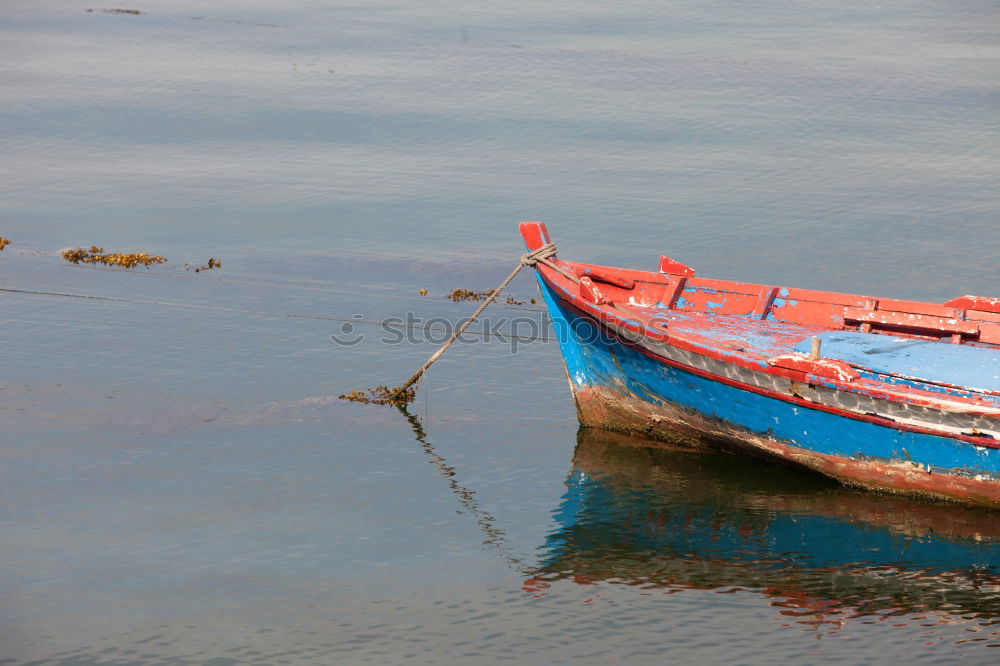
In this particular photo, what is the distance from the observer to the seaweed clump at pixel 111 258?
2555cm

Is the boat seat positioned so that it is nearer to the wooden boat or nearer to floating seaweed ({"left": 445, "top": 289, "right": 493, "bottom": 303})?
the wooden boat

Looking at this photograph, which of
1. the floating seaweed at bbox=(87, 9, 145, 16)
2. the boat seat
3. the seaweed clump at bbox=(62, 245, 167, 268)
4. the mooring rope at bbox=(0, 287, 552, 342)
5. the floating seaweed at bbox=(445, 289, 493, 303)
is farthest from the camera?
the floating seaweed at bbox=(87, 9, 145, 16)

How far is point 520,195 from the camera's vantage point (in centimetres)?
3291

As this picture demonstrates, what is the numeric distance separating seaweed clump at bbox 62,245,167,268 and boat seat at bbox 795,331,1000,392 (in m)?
15.1

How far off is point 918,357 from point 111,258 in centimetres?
1693

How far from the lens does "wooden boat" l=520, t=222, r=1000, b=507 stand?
1436cm

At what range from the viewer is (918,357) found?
49.7ft

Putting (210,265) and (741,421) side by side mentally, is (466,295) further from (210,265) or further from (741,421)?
(741,421)

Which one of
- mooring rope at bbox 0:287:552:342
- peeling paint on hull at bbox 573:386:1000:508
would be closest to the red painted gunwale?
peeling paint on hull at bbox 573:386:1000:508

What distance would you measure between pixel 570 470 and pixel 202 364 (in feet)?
22.8

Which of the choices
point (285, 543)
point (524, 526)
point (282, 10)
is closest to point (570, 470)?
point (524, 526)

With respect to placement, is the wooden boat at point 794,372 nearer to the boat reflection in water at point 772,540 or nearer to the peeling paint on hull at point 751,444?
the peeling paint on hull at point 751,444

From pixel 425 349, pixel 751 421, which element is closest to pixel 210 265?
pixel 425 349

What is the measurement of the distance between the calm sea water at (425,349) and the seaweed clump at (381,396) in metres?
0.39
